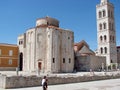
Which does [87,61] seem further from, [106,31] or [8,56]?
[8,56]

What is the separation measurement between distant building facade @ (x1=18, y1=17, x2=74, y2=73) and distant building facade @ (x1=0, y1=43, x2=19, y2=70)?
23.4 ft

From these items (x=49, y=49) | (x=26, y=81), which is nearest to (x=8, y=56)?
(x=49, y=49)

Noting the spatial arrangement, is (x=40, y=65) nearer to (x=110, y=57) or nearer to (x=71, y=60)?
(x=71, y=60)

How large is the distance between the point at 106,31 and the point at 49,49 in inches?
1091

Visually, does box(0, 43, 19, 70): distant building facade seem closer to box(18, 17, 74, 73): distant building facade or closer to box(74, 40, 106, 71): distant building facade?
box(18, 17, 74, 73): distant building facade

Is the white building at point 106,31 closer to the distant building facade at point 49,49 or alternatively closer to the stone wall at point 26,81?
the distant building facade at point 49,49

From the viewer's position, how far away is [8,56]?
49.0 meters

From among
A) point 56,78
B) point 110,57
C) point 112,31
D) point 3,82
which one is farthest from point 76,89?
point 112,31

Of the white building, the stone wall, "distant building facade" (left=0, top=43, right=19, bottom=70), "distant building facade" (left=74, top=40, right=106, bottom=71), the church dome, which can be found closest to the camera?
the stone wall

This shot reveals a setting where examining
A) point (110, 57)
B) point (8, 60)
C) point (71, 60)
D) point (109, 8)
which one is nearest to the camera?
point (71, 60)

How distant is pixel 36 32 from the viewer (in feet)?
136

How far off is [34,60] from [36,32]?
598cm

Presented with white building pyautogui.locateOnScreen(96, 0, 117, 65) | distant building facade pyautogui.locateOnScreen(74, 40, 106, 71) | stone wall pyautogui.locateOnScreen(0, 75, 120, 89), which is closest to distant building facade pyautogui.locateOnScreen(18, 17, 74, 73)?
distant building facade pyautogui.locateOnScreen(74, 40, 106, 71)

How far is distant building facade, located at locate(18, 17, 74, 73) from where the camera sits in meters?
39.6
